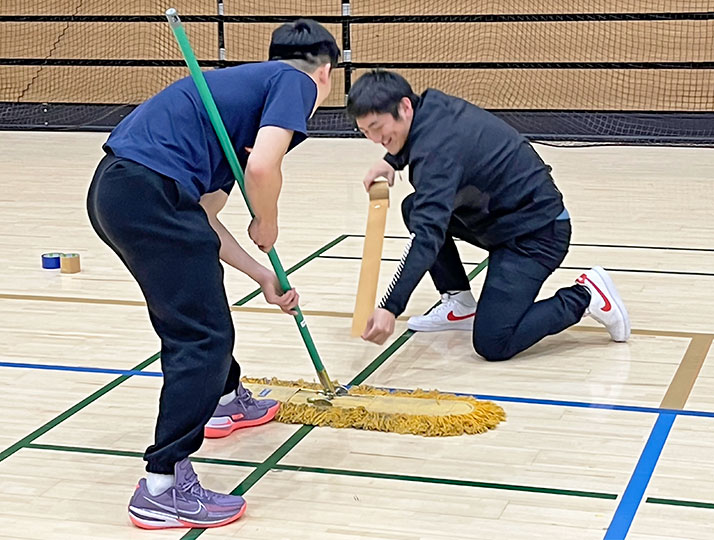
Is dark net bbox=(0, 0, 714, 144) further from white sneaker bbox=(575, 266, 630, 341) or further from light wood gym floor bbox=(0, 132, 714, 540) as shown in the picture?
white sneaker bbox=(575, 266, 630, 341)

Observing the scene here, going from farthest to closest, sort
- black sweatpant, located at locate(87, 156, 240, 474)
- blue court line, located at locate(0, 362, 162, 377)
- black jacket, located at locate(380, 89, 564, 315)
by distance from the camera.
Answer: blue court line, located at locate(0, 362, 162, 377) → black jacket, located at locate(380, 89, 564, 315) → black sweatpant, located at locate(87, 156, 240, 474)

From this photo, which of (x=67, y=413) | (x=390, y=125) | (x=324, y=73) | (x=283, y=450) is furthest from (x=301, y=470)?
(x=390, y=125)

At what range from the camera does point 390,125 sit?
9.21 feet

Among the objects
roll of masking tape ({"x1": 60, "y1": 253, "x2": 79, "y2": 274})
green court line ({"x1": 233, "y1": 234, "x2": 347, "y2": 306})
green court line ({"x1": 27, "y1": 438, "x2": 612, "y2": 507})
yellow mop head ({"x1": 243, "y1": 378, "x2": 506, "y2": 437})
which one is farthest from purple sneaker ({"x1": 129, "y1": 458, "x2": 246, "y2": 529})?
roll of masking tape ({"x1": 60, "y1": 253, "x2": 79, "y2": 274})

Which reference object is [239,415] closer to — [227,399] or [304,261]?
[227,399]

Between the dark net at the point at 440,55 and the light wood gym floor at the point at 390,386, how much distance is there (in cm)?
260

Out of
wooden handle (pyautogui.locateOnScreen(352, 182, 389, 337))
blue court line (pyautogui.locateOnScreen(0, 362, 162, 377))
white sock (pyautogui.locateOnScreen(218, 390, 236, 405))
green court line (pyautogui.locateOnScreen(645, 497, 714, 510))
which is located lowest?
blue court line (pyautogui.locateOnScreen(0, 362, 162, 377))

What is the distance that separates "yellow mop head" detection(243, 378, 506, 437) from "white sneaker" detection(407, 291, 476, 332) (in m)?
0.54

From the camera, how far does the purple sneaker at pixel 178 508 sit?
2.07 metres

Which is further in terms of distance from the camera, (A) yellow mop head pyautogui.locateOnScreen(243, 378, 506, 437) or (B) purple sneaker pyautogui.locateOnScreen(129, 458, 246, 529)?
(A) yellow mop head pyautogui.locateOnScreen(243, 378, 506, 437)

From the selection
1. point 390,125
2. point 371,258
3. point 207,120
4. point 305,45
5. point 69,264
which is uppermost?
point 305,45

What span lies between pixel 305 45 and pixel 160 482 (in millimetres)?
862

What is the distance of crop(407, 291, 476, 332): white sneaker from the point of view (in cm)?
328

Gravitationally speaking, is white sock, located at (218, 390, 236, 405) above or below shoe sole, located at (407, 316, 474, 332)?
above
